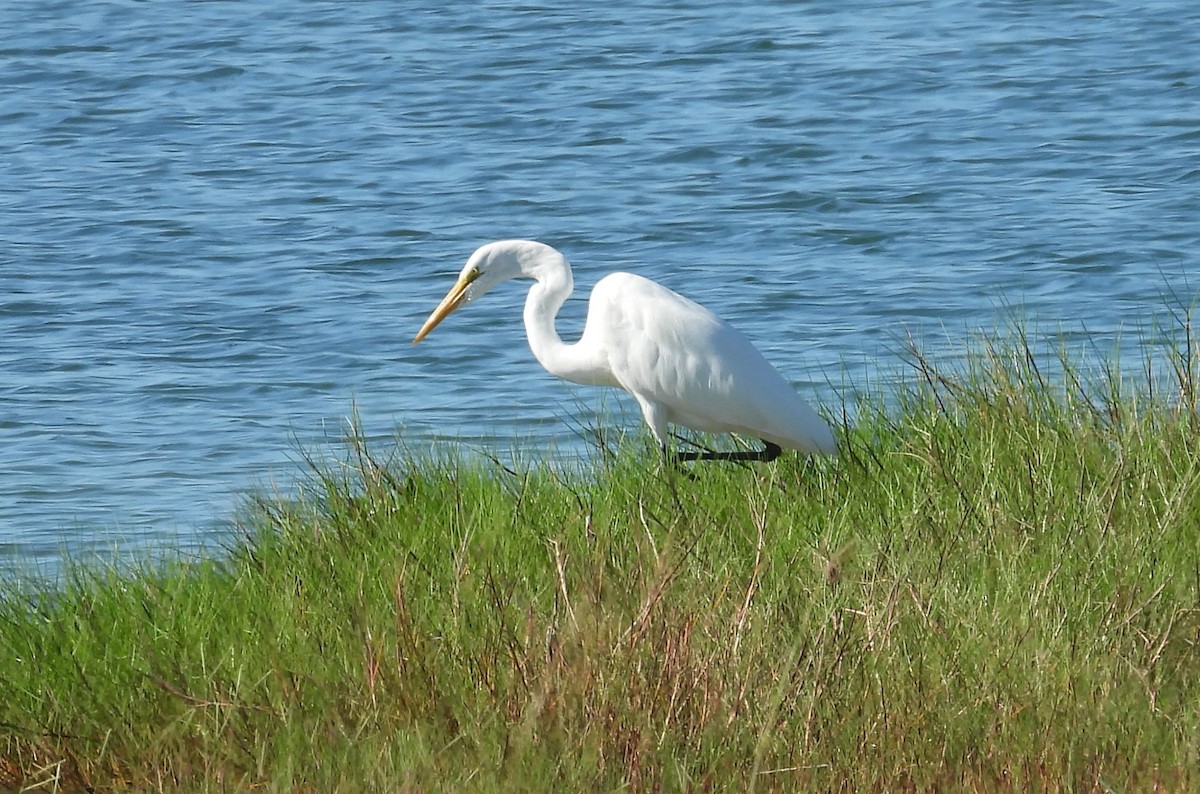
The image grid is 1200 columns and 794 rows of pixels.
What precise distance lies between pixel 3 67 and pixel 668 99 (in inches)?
218

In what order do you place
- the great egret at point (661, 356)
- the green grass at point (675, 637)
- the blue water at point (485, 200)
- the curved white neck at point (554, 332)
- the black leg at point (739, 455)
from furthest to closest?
1. the blue water at point (485, 200)
2. the curved white neck at point (554, 332)
3. the great egret at point (661, 356)
4. the black leg at point (739, 455)
5. the green grass at point (675, 637)

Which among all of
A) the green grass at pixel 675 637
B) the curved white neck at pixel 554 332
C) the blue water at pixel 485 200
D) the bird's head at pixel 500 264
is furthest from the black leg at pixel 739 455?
the blue water at pixel 485 200

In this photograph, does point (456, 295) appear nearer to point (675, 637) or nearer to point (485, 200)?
point (675, 637)

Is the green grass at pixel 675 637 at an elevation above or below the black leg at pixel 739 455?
above

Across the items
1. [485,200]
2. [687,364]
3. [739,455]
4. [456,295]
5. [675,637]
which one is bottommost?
[485,200]

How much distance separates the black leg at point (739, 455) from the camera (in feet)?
15.6

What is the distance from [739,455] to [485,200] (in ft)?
21.3

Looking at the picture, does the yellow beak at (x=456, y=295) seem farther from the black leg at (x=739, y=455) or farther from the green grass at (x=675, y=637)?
the green grass at (x=675, y=637)

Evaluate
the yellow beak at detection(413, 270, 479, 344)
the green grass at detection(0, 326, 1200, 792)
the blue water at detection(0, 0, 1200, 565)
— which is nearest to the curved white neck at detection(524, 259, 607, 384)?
the yellow beak at detection(413, 270, 479, 344)

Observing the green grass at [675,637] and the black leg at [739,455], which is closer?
the green grass at [675,637]

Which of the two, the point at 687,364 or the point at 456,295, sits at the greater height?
the point at 456,295

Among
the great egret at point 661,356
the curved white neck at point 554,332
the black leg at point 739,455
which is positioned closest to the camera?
the black leg at point 739,455

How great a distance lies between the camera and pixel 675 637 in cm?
309

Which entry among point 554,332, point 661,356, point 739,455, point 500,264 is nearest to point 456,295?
point 500,264
